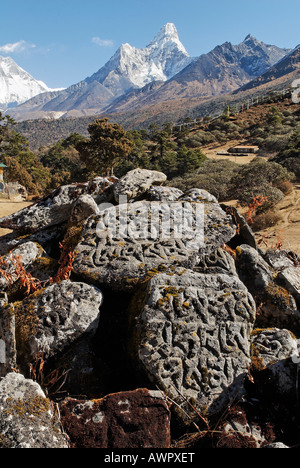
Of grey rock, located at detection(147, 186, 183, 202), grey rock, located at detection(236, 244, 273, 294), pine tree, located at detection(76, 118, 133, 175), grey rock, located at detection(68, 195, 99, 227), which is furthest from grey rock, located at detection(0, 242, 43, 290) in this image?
pine tree, located at detection(76, 118, 133, 175)

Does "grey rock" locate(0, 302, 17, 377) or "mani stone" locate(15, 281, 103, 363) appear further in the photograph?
"mani stone" locate(15, 281, 103, 363)

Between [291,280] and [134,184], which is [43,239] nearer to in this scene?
[134,184]

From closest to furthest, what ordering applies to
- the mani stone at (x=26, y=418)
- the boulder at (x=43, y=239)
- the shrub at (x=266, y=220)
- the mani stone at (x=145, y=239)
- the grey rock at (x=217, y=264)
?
the mani stone at (x=26, y=418) → the mani stone at (x=145, y=239) → the grey rock at (x=217, y=264) → the boulder at (x=43, y=239) → the shrub at (x=266, y=220)

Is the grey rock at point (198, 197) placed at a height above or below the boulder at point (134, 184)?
below

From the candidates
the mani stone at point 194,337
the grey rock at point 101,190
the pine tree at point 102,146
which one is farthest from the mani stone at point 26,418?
the pine tree at point 102,146

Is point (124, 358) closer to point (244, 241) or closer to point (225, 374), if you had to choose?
point (225, 374)

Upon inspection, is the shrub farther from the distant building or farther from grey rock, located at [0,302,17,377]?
the distant building

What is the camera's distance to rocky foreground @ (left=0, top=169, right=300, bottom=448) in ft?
7.79

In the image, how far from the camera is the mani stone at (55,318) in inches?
116

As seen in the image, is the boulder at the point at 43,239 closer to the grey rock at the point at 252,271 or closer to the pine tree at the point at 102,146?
the grey rock at the point at 252,271

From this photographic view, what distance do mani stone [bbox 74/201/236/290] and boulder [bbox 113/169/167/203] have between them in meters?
0.99

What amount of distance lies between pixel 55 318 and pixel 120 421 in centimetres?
118

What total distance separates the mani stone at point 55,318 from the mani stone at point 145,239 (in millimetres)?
374

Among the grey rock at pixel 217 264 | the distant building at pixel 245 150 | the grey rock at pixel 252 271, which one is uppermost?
the distant building at pixel 245 150
